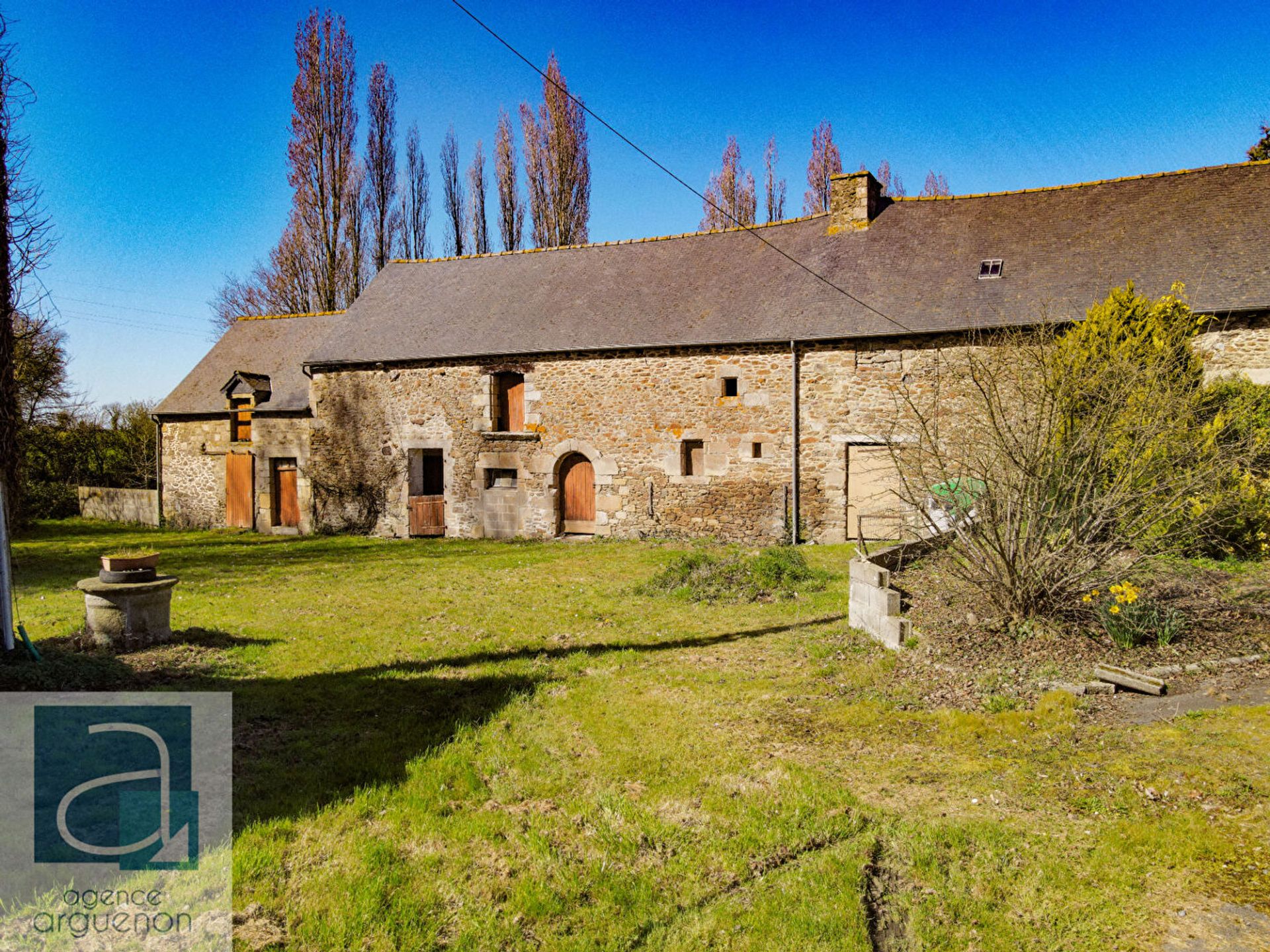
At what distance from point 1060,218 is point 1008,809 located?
14671 mm

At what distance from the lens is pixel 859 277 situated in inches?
601

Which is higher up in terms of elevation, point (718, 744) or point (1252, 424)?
point (1252, 424)

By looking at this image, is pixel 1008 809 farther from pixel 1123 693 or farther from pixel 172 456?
pixel 172 456

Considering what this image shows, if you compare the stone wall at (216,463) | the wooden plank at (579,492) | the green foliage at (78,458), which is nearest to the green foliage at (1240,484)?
the wooden plank at (579,492)

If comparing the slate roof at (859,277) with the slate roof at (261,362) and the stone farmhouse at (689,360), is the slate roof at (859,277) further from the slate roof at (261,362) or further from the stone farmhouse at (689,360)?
the slate roof at (261,362)

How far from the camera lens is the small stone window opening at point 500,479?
17094 millimetres

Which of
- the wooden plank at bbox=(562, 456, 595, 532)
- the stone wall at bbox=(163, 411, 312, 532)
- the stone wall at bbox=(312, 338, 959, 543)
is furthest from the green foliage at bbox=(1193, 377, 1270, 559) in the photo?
the stone wall at bbox=(163, 411, 312, 532)

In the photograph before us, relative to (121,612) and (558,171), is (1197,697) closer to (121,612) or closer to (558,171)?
(121,612)

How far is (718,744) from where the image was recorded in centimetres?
508

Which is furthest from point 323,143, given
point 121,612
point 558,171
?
point 121,612

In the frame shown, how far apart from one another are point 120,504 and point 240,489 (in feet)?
20.4

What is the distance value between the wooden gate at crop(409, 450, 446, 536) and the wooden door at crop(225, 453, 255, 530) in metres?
5.11

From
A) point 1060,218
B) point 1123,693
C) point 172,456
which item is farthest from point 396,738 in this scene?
point 172,456

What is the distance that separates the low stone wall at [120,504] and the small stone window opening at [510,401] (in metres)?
11.9
